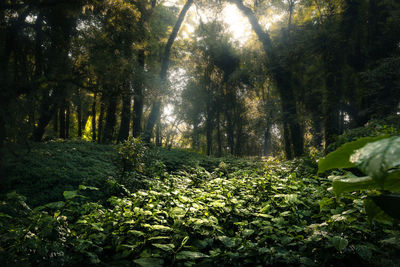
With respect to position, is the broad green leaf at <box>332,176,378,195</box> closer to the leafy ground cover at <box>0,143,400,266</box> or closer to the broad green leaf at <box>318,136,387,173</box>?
the broad green leaf at <box>318,136,387,173</box>

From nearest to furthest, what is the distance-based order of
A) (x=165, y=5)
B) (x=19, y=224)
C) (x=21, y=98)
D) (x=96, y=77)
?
(x=19, y=224) < (x=21, y=98) < (x=96, y=77) < (x=165, y=5)

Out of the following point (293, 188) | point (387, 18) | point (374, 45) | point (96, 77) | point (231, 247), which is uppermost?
point (387, 18)

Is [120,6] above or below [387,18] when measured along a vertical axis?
below

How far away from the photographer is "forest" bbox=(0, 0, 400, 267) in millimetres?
2102

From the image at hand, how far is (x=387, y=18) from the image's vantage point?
9.60 m

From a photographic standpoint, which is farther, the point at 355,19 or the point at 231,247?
the point at 355,19

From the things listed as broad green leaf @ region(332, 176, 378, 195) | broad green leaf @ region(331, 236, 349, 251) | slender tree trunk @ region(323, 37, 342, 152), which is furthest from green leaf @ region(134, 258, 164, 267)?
slender tree trunk @ region(323, 37, 342, 152)

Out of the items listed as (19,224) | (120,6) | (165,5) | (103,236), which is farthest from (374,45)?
(165,5)

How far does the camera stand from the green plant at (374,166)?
58cm

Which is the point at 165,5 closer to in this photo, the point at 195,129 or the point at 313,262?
the point at 195,129

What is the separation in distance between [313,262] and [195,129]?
24.2 metres

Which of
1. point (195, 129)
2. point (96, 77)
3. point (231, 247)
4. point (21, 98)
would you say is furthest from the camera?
point (195, 129)

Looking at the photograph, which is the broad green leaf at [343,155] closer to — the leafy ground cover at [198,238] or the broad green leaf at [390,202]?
the broad green leaf at [390,202]

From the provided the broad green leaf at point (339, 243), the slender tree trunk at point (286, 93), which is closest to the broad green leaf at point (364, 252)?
the broad green leaf at point (339, 243)
